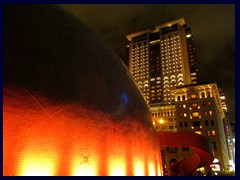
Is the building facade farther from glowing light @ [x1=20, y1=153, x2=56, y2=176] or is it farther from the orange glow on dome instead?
glowing light @ [x1=20, y1=153, x2=56, y2=176]

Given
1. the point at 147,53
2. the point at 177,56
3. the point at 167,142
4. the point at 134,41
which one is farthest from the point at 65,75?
the point at 134,41

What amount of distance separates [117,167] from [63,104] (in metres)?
→ 4.36

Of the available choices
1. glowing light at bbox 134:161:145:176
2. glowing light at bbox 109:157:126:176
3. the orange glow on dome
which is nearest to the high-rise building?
glowing light at bbox 134:161:145:176

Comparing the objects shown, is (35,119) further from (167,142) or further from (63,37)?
(167,142)

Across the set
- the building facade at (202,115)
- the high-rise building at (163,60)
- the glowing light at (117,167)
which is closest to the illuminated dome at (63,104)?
the glowing light at (117,167)

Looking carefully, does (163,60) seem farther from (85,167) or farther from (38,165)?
(38,165)

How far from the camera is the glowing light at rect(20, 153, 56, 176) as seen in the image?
900cm

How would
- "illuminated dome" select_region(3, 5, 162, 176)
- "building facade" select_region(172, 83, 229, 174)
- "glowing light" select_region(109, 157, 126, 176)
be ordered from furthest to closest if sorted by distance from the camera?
"building facade" select_region(172, 83, 229, 174)
"glowing light" select_region(109, 157, 126, 176)
"illuminated dome" select_region(3, 5, 162, 176)

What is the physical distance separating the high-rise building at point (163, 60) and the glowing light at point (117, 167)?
10524 cm

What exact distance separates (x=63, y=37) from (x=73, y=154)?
6215mm

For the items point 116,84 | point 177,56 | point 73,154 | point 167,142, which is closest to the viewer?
point 73,154

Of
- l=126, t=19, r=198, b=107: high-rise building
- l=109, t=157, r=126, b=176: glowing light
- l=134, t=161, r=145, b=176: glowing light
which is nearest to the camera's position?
l=109, t=157, r=126, b=176: glowing light

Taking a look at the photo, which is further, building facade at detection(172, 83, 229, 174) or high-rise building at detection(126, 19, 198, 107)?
high-rise building at detection(126, 19, 198, 107)

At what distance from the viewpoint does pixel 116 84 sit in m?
13.1
